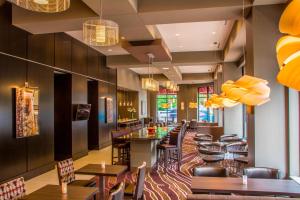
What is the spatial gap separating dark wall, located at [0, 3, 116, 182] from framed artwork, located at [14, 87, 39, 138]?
0.42 feet

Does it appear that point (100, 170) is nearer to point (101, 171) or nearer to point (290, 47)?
point (101, 171)

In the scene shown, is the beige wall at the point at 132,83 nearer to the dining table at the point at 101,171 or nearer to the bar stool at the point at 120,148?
the bar stool at the point at 120,148

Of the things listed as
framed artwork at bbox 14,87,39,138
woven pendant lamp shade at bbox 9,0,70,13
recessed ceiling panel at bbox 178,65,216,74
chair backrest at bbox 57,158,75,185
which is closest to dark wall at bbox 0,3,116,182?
framed artwork at bbox 14,87,39,138

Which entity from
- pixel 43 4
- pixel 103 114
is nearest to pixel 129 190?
pixel 43 4

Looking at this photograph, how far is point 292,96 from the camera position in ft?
14.0

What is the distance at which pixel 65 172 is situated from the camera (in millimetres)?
4344

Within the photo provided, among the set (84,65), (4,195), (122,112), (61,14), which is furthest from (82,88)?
(122,112)

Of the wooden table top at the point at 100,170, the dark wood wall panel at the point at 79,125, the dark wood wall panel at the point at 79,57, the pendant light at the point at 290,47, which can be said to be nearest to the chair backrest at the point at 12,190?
the wooden table top at the point at 100,170

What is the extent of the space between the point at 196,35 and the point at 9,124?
17.9 ft

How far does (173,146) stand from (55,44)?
4.42 meters

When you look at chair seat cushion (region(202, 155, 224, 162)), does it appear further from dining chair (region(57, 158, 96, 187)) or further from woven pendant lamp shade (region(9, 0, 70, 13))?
woven pendant lamp shade (region(9, 0, 70, 13))

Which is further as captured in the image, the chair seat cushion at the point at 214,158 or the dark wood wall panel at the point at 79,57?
the dark wood wall panel at the point at 79,57

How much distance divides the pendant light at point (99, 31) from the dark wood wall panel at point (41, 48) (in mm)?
3610

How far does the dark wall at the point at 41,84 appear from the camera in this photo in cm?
573
